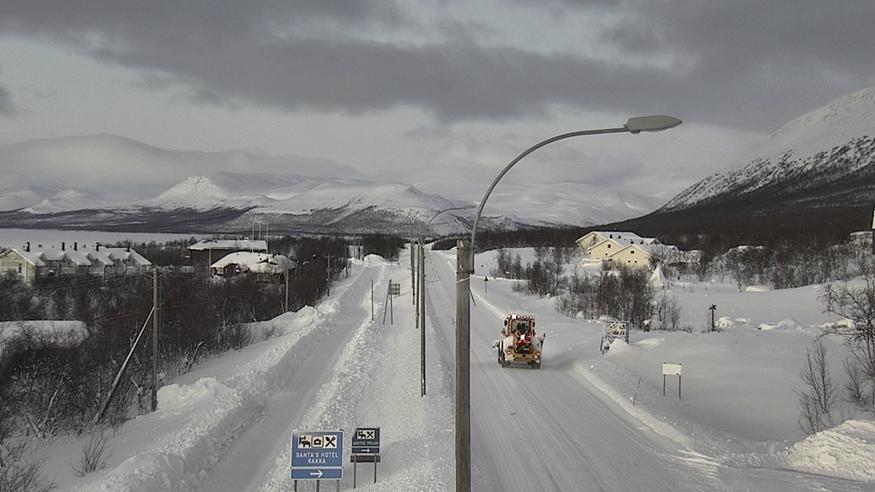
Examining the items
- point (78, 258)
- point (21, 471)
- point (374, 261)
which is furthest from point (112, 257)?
point (21, 471)

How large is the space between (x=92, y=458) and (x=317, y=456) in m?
7.82

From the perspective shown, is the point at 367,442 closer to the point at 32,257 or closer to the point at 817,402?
the point at 817,402

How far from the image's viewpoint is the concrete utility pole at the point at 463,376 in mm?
12383

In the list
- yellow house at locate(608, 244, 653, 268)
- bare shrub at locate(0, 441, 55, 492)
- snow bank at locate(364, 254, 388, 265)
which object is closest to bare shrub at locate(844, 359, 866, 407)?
bare shrub at locate(0, 441, 55, 492)

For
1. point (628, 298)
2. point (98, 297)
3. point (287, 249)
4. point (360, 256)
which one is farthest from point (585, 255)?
point (98, 297)

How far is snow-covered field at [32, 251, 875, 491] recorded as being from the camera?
16.1 m

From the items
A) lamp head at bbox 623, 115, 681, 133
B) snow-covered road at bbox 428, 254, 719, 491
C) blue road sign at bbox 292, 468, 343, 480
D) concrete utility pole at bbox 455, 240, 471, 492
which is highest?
lamp head at bbox 623, 115, 681, 133

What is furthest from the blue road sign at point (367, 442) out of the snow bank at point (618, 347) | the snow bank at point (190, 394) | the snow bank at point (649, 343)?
the snow bank at point (649, 343)

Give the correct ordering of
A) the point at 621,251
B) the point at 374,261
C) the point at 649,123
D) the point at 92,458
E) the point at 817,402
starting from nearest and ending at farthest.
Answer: the point at 649,123 < the point at 92,458 < the point at 817,402 < the point at 621,251 < the point at 374,261

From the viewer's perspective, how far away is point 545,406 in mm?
23781

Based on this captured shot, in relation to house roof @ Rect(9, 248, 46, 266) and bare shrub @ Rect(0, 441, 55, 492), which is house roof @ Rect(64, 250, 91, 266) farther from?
bare shrub @ Rect(0, 441, 55, 492)

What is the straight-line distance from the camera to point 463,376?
503 inches

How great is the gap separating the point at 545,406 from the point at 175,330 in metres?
28.7

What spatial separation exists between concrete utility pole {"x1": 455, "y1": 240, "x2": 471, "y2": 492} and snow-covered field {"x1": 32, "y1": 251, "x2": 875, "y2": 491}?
9.39ft
